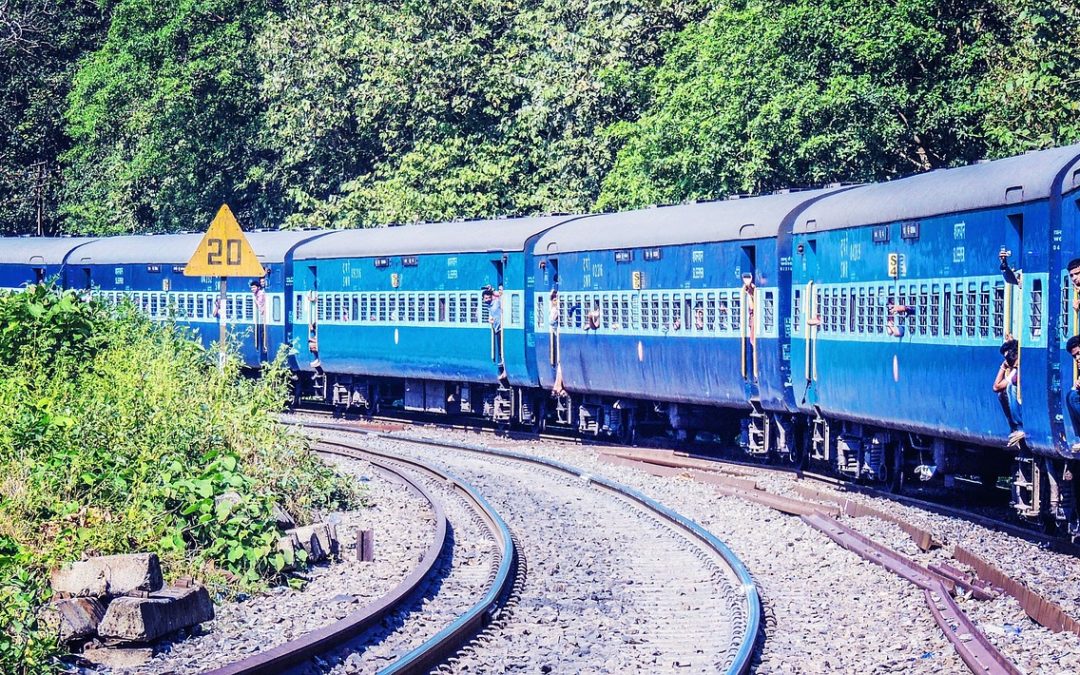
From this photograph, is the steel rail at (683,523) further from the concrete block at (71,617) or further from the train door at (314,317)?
the concrete block at (71,617)

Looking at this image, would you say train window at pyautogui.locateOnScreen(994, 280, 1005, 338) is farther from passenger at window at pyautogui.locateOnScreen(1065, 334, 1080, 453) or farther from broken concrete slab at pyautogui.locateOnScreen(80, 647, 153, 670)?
broken concrete slab at pyautogui.locateOnScreen(80, 647, 153, 670)

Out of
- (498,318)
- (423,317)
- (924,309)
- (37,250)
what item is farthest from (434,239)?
(37,250)

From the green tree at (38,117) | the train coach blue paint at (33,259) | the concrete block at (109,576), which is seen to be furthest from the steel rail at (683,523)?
the green tree at (38,117)

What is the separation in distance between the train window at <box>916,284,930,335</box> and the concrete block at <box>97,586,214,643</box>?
8658 millimetres

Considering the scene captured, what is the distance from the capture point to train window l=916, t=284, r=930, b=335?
52.4 feet

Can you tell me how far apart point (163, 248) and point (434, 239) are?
9.10m

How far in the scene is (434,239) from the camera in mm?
29172

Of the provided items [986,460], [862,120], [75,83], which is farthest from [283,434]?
[75,83]

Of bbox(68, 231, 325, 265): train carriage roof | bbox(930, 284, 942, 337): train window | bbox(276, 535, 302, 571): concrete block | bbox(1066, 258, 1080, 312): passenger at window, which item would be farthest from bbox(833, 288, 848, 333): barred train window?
bbox(68, 231, 325, 265): train carriage roof

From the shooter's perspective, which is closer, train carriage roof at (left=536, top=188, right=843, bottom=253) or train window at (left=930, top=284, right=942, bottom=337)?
train window at (left=930, top=284, right=942, bottom=337)

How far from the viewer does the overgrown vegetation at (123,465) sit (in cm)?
1135

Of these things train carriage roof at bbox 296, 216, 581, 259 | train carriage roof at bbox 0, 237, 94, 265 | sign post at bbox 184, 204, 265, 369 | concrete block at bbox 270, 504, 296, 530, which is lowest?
concrete block at bbox 270, 504, 296, 530

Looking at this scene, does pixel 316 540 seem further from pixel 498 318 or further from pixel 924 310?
pixel 498 318

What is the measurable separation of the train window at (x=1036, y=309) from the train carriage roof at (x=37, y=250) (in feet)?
99.0
